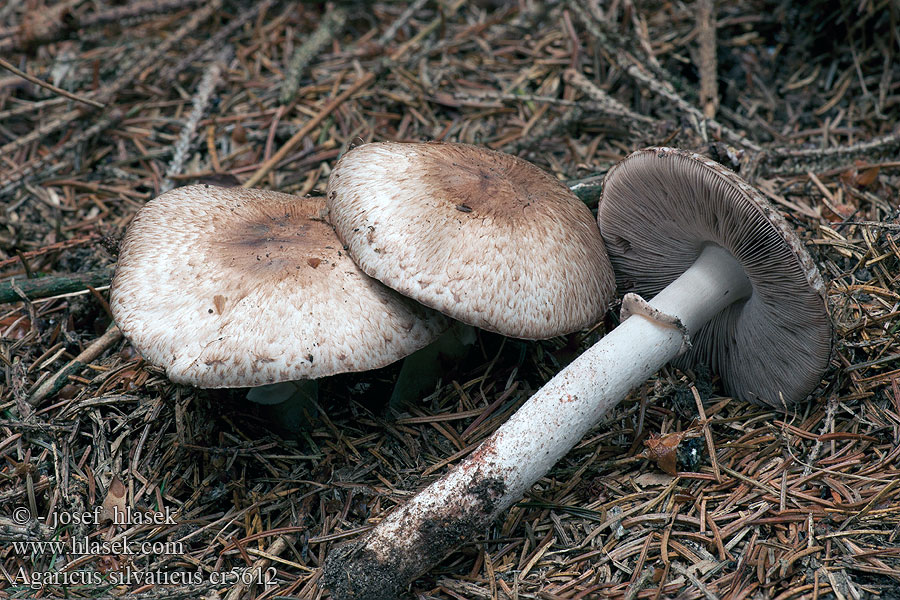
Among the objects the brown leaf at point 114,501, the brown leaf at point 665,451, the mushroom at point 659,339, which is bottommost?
the brown leaf at point 114,501

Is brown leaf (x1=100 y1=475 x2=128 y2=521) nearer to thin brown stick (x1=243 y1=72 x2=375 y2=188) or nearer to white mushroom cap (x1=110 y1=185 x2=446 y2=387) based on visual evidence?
white mushroom cap (x1=110 y1=185 x2=446 y2=387)

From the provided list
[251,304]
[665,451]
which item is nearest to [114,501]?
[251,304]

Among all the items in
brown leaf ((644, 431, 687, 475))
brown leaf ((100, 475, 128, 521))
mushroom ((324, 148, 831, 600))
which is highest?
mushroom ((324, 148, 831, 600))

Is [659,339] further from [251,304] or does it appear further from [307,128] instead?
[307,128]

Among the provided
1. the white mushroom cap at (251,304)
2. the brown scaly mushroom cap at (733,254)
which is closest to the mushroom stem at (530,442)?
the brown scaly mushroom cap at (733,254)

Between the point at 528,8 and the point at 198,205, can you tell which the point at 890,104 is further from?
the point at 198,205

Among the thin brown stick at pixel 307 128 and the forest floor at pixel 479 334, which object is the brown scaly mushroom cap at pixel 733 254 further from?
the thin brown stick at pixel 307 128

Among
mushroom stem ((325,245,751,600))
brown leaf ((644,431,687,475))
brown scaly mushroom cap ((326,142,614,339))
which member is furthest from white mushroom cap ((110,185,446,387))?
brown leaf ((644,431,687,475))
